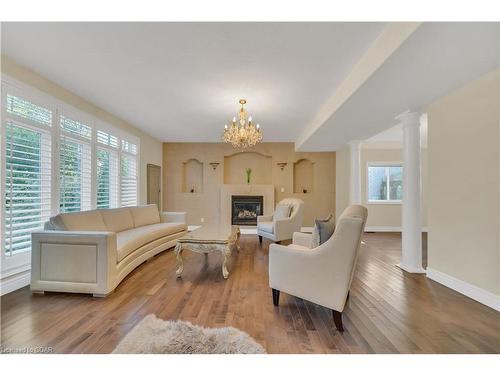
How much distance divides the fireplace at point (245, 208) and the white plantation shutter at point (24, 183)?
4.29 m

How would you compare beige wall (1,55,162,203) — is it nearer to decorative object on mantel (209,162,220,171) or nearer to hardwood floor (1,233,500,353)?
decorative object on mantel (209,162,220,171)

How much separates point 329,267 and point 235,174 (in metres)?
5.37

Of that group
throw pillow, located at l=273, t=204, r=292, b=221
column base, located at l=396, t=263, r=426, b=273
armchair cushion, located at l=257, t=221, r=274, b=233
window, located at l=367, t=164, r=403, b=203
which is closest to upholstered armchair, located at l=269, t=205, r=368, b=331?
column base, located at l=396, t=263, r=426, b=273

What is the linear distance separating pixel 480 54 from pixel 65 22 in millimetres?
3615

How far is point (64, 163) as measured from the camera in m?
3.38

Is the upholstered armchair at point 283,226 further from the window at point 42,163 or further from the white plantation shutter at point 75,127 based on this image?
the white plantation shutter at point 75,127

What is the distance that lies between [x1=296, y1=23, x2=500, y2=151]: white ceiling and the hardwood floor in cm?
232

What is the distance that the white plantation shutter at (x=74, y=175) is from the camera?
11.0ft

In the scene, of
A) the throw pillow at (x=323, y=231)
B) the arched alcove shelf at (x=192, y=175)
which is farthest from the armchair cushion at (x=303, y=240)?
the arched alcove shelf at (x=192, y=175)
